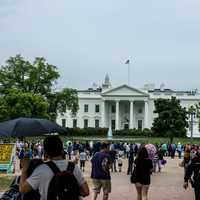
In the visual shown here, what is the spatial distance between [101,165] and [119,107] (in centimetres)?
12165

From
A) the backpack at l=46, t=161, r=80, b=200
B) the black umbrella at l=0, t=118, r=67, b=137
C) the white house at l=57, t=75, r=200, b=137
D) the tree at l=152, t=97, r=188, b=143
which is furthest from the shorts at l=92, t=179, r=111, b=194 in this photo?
the white house at l=57, t=75, r=200, b=137

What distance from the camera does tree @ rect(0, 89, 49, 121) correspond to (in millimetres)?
69938

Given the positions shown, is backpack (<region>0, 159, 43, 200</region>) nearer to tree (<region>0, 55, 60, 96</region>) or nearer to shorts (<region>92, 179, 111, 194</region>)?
shorts (<region>92, 179, 111, 194</region>)

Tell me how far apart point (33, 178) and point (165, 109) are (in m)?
76.1

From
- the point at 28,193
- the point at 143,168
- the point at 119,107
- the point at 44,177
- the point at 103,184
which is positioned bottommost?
the point at 103,184

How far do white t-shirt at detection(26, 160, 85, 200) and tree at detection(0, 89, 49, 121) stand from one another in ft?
209

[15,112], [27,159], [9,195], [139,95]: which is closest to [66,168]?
[27,159]

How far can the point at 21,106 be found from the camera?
2741 inches

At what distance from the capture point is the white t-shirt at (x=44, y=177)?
19.8 ft

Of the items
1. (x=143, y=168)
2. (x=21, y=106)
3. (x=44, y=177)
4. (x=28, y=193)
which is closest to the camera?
(x=44, y=177)

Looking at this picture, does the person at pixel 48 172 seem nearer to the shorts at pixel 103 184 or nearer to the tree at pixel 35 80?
the shorts at pixel 103 184

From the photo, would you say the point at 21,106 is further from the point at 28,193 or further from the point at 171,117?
the point at 28,193

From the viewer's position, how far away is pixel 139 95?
131625 mm

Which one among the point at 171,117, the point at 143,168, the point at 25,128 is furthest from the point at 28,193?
the point at 171,117
